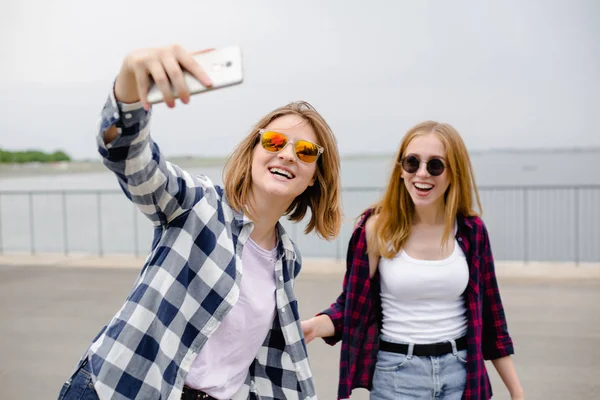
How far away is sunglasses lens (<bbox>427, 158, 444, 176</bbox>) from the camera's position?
97.7 inches

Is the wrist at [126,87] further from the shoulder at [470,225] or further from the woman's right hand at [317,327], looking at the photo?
the shoulder at [470,225]

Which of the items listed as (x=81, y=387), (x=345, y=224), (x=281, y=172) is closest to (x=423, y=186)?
(x=281, y=172)

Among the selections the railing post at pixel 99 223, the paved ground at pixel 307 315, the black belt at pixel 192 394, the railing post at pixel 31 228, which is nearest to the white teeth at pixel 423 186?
the black belt at pixel 192 394

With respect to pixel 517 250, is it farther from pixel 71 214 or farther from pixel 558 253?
pixel 71 214

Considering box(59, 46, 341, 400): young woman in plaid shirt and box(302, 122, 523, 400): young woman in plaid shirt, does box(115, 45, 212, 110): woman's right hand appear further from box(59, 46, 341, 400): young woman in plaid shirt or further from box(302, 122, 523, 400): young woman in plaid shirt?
box(302, 122, 523, 400): young woman in plaid shirt

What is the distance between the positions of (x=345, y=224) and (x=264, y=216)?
28.8 feet

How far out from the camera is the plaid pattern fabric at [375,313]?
95.7 inches

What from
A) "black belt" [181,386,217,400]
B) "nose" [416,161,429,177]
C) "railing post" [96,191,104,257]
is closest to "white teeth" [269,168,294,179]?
"black belt" [181,386,217,400]

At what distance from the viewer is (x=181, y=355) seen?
1622 millimetres

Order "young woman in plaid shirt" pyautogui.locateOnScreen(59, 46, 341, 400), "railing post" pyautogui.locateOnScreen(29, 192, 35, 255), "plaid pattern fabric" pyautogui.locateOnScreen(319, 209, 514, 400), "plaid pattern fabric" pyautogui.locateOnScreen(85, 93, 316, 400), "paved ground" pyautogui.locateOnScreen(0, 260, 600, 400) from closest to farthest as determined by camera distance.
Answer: "young woman in plaid shirt" pyautogui.locateOnScreen(59, 46, 341, 400), "plaid pattern fabric" pyautogui.locateOnScreen(85, 93, 316, 400), "plaid pattern fabric" pyautogui.locateOnScreen(319, 209, 514, 400), "paved ground" pyautogui.locateOnScreen(0, 260, 600, 400), "railing post" pyautogui.locateOnScreen(29, 192, 35, 255)

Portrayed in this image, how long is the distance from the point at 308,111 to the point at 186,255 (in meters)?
0.68

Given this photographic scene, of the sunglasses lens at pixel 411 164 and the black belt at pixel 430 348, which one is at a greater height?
the sunglasses lens at pixel 411 164

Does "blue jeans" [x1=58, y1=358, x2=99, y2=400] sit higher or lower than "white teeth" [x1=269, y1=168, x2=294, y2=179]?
lower

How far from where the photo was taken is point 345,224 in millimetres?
10594
